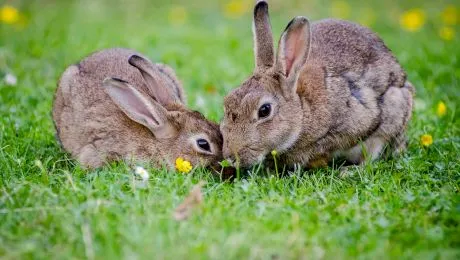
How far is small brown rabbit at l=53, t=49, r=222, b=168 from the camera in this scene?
610 cm

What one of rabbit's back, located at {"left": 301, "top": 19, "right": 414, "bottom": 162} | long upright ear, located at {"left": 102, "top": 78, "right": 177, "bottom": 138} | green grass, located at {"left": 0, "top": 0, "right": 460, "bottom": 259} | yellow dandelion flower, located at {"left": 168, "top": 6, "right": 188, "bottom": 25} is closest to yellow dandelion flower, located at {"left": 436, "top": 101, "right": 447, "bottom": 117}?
green grass, located at {"left": 0, "top": 0, "right": 460, "bottom": 259}

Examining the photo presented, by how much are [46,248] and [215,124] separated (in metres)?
2.50

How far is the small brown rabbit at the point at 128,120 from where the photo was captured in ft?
20.0

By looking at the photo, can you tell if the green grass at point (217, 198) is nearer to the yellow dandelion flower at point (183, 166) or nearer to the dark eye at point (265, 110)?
the yellow dandelion flower at point (183, 166)

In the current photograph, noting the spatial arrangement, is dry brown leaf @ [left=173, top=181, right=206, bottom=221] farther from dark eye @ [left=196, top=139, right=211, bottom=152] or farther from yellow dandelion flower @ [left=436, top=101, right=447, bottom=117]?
yellow dandelion flower @ [left=436, top=101, right=447, bottom=117]

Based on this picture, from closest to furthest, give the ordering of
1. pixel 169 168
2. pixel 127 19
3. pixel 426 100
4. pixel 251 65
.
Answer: pixel 169 168 < pixel 426 100 < pixel 251 65 < pixel 127 19

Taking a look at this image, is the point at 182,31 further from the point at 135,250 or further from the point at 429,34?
the point at 135,250

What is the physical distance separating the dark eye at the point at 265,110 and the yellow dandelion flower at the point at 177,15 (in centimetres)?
638

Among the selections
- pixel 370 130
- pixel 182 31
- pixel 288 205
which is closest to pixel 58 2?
pixel 182 31

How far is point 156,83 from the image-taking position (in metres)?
6.44

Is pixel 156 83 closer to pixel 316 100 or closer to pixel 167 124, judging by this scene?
pixel 167 124

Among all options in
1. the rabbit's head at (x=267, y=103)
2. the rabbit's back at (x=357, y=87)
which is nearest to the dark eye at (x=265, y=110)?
the rabbit's head at (x=267, y=103)

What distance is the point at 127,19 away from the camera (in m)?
12.3

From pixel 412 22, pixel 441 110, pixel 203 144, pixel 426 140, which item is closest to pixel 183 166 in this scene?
pixel 203 144
